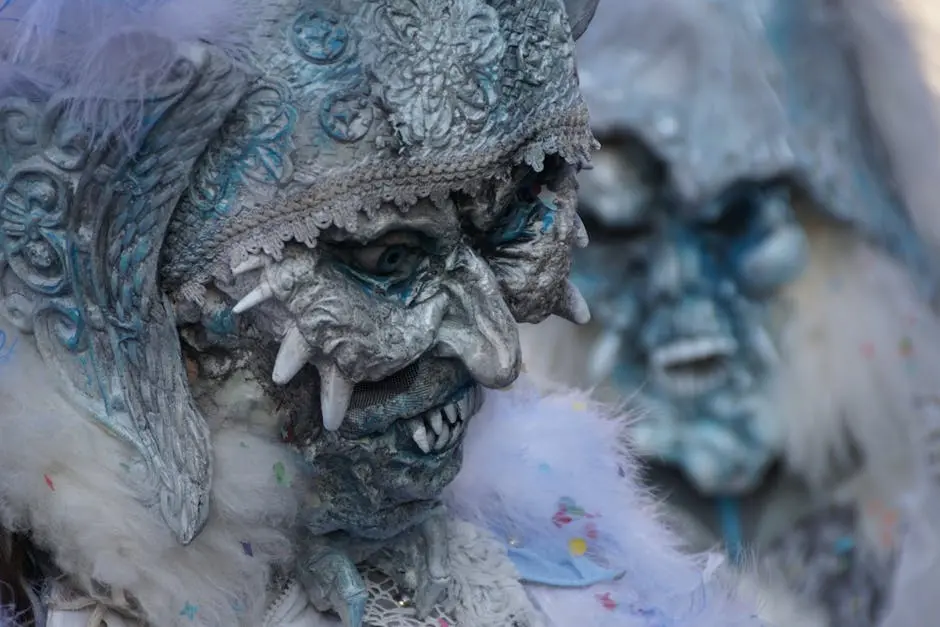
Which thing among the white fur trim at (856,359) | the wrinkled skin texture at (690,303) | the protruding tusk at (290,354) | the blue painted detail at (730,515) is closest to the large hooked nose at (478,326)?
the protruding tusk at (290,354)

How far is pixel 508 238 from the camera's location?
1103 mm

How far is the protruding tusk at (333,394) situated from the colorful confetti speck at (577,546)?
0.47 m

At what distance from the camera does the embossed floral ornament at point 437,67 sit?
0.96 metres

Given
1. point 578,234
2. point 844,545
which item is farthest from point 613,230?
point 578,234

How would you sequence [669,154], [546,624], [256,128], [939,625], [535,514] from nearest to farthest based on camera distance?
1. [256,128]
2. [546,624]
3. [535,514]
4. [939,625]
5. [669,154]

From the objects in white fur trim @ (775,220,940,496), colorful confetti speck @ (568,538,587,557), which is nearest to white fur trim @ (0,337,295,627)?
colorful confetti speck @ (568,538,587,557)

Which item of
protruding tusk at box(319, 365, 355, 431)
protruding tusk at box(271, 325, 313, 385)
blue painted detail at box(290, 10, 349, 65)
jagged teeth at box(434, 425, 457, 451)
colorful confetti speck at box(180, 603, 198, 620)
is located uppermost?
blue painted detail at box(290, 10, 349, 65)

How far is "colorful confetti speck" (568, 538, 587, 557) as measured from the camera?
1.40 meters

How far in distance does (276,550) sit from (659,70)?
1.34 metres

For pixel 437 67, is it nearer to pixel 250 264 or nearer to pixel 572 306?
pixel 250 264

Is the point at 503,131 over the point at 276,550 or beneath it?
over

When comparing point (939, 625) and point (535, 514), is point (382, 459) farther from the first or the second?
point (939, 625)

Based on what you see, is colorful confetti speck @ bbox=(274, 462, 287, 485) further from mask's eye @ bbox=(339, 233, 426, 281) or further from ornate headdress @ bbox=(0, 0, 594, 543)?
mask's eye @ bbox=(339, 233, 426, 281)

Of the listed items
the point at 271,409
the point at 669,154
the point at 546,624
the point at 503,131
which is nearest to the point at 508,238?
the point at 503,131
